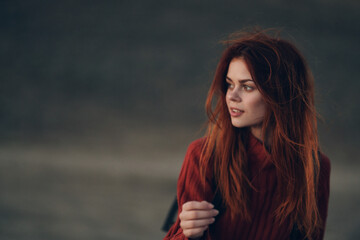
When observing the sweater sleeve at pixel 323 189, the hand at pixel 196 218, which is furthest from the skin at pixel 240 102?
the sweater sleeve at pixel 323 189

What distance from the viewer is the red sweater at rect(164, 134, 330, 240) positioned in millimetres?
975

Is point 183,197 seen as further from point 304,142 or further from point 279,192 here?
point 304,142

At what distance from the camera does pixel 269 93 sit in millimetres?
978

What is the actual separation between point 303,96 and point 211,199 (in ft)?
1.19

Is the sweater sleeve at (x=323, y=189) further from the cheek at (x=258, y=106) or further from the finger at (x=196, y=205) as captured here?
the finger at (x=196, y=205)

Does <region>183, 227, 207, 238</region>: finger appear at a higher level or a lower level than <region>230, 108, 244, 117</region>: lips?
lower

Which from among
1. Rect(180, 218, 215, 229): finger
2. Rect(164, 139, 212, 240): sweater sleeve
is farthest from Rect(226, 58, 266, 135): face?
Rect(180, 218, 215, 229): finger

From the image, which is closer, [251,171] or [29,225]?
[251,171]

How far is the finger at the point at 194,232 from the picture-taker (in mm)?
916

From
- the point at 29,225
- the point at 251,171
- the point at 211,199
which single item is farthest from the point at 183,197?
the point at 29,225

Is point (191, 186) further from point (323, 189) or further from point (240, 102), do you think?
point (323, 189)

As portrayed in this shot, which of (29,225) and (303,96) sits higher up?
(303,96)

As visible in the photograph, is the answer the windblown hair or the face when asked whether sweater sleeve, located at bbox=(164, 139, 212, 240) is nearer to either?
the windblown hair

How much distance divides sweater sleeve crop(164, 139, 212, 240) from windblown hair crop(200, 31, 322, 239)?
2 cm
